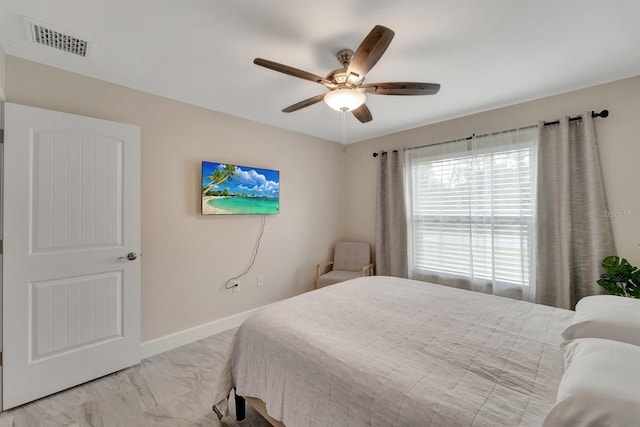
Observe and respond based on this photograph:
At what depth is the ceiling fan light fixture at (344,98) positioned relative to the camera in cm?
181

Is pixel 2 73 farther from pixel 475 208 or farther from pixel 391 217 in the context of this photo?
pixel 475 208

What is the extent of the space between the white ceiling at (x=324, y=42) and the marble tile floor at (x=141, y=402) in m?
2.44

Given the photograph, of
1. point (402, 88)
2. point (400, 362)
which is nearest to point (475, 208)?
point (402, 88)

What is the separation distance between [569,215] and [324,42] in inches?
104

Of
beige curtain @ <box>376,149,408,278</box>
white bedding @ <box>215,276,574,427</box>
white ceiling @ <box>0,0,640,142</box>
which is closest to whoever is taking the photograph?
white bedding @ <box>215,276,574,427</box>

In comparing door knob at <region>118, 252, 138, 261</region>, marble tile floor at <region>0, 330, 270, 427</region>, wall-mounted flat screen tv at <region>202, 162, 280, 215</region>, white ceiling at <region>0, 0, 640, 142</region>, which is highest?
white ceiling at <region>0, 0, 640, 142</region>

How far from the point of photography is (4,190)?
1.82 m

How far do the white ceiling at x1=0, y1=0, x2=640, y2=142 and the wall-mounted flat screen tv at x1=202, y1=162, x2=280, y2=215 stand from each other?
2.46ft

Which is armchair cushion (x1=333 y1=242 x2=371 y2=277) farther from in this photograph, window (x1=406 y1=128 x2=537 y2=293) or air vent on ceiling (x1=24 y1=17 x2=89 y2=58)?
air vent on ceiling (x1=24 y1=17 x2=89 y2=58)

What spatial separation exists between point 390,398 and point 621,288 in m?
2.45

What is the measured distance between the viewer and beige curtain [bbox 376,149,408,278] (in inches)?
144

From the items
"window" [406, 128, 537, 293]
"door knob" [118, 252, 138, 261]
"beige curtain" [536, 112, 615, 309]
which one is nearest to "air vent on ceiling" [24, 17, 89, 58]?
"door knob" [118, 252, 138, 261]

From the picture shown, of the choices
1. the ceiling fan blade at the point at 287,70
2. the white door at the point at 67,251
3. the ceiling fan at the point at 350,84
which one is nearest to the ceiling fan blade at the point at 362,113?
the ceiling fan at the point at 350,84

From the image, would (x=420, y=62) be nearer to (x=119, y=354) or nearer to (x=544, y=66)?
(x=544, y=66)
